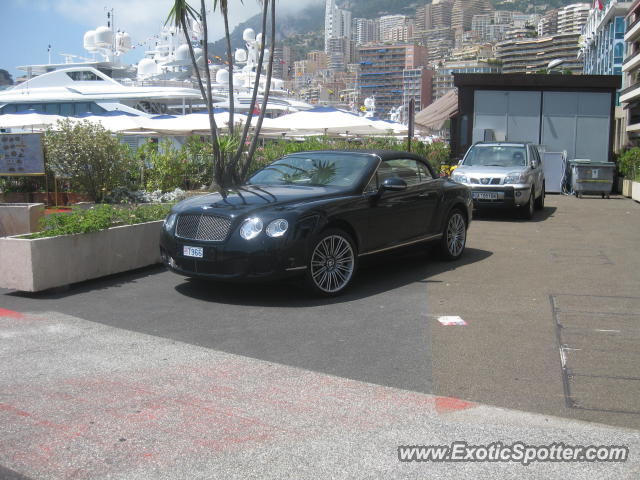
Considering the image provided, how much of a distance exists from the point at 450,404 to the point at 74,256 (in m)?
4.99

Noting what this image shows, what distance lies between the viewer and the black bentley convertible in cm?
680

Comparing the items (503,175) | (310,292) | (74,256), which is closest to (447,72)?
(503,175)

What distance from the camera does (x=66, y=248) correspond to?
7555mm

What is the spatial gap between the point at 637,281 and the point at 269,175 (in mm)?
4553

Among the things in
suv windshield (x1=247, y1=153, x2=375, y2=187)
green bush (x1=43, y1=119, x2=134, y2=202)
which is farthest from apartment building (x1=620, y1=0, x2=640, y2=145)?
suv windshield (x1=247, y1=153, x2=375, y2=187)

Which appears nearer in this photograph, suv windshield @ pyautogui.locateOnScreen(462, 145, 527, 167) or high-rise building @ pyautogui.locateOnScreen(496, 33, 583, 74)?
suv windshield @ pyautogui.locateOnScreen(462, 145, 527, 167)

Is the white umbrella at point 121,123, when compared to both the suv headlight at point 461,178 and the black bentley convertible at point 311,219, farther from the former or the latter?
the black bentley convertible at point 311,219

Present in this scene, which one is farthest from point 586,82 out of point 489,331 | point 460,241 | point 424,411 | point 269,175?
point 424,411

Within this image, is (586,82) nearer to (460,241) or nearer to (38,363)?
(460,241)

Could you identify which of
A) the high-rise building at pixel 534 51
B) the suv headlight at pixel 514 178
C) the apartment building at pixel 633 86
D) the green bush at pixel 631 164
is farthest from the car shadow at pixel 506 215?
the high-rise building at pixel 534 51

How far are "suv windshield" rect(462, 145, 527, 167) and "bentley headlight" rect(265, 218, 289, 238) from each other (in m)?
9.60

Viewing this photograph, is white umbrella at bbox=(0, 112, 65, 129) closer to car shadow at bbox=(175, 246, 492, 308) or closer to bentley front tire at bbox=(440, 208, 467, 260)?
bentley front tire at bbox=(440, 208, 467, 260)

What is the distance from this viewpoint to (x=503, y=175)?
574 inches

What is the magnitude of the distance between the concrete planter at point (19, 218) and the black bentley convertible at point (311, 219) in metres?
3.39
